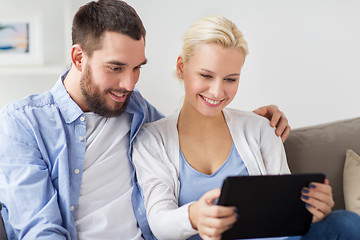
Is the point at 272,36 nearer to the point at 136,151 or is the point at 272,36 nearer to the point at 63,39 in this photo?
the point at 63,39

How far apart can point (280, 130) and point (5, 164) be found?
0.95 metres

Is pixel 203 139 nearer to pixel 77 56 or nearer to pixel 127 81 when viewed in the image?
pixel 127 81

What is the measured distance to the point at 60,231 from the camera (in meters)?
1.56

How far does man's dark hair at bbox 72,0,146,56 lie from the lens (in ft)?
5.54

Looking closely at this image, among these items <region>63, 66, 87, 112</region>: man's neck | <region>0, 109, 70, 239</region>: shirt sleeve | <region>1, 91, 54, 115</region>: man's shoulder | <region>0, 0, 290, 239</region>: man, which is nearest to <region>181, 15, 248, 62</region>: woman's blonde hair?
<region>0, 0, 290, 239</region>: man

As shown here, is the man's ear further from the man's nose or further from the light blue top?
the light blue top

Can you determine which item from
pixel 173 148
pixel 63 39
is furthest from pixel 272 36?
pixel 173 148

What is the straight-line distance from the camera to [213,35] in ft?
5.60

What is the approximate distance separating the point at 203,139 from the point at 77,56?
526mm

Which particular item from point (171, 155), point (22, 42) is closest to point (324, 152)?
point (171, 155)

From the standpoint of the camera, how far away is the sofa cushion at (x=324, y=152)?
2.05m

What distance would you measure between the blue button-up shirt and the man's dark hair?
0.63ft

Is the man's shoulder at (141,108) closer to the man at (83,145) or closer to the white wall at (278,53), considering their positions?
the man at (83,145)

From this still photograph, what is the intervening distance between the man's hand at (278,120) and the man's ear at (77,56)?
702 mm
